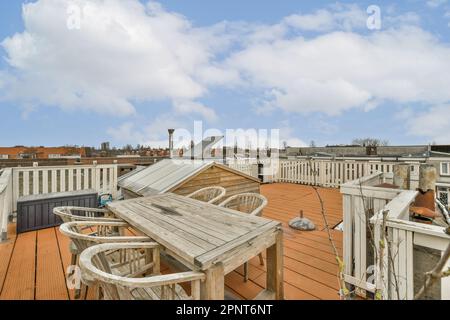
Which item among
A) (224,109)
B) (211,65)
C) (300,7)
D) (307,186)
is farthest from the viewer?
(224,109)

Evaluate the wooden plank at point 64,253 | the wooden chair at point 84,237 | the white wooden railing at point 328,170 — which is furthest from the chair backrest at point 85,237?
the white wooden railing at point 328,170

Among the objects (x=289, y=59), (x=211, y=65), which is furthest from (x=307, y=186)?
(x=211, y=65)

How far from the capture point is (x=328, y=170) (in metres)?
6.47

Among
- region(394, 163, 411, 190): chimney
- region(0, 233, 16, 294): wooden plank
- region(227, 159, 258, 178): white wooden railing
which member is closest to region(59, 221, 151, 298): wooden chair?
region(0, 233, 16, 294): wooden plank

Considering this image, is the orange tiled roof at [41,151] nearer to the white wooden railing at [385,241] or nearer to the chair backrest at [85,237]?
the chair backrest at [85,237]

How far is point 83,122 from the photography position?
1090cm

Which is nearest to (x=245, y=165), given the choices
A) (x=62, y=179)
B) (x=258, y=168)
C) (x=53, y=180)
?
(x=258, y=168)

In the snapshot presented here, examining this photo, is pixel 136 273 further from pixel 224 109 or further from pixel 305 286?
pixel 224 109

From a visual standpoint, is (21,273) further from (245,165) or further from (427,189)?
(245,165)

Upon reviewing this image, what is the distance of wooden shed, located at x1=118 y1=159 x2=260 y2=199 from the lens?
3.44 meters

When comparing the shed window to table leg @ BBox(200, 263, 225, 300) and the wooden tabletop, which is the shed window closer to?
the wooden tabletop

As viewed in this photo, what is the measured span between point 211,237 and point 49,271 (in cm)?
206

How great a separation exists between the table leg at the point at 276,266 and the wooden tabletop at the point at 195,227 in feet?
0.52

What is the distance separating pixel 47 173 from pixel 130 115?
26.2 feet
